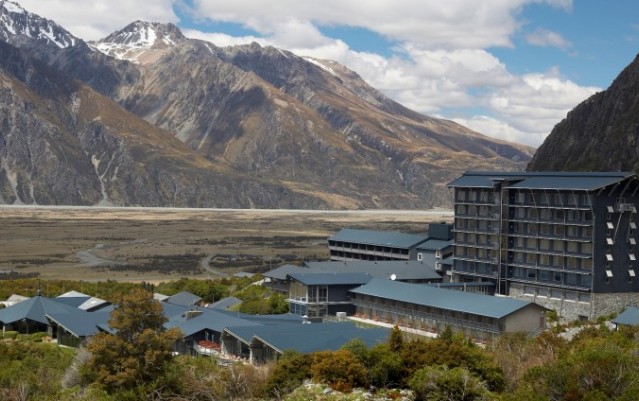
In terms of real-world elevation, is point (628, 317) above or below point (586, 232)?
below

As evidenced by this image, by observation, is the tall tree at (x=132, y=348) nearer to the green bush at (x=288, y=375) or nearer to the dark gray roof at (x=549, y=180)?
the green bush at (x=288, y=375)

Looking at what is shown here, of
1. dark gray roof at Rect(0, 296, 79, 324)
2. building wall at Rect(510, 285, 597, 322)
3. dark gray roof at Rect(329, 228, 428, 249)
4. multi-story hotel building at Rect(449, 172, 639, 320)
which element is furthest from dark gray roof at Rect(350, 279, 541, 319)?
dark gray roof at Rect(329, 228, 428, 249)

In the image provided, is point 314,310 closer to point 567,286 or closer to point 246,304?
point 246,304

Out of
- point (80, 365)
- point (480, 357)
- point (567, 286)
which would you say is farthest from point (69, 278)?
point (480, 357)

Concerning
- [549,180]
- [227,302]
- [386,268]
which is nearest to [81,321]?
[227,302]

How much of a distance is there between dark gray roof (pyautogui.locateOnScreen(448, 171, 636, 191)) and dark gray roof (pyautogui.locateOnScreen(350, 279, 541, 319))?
1507 centimetres

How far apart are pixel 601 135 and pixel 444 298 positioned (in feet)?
328

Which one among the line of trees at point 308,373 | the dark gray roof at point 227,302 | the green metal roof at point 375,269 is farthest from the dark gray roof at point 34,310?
the line of trees at point 308,373

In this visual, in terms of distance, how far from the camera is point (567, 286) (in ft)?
249

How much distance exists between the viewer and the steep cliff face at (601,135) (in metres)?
146

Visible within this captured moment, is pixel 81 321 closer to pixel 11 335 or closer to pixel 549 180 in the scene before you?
pixel 11 335

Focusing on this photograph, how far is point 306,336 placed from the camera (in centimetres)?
5197

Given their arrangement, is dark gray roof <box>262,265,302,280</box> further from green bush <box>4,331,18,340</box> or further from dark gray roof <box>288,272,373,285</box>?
green bush <box>4,331,18,340</box>

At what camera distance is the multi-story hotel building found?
7512 centimetres
